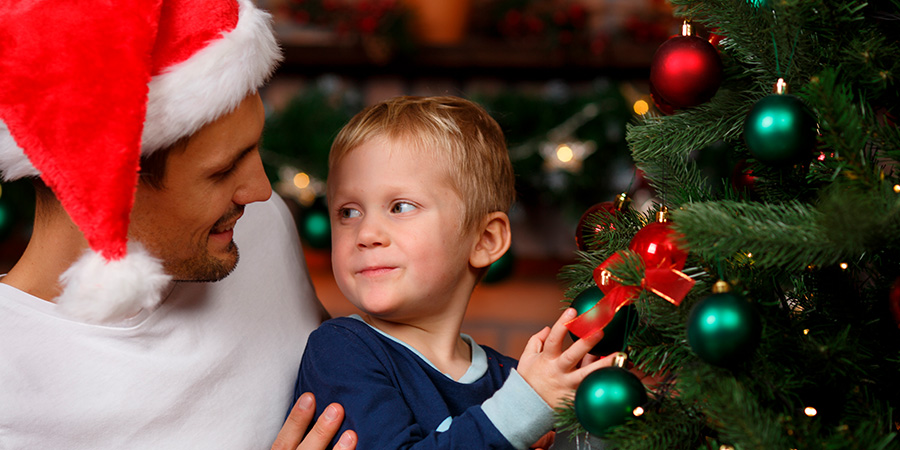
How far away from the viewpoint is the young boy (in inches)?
35.1

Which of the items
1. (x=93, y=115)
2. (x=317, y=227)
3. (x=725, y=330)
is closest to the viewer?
(x=725, y=330)

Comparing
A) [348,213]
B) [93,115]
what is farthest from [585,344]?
[93,115]

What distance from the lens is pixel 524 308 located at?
311 centimetres

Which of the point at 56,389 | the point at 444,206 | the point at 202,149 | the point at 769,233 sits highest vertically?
the point at 769,233

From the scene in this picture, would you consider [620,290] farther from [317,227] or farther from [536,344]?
[317,227]

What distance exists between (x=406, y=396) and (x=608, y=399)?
40 cm

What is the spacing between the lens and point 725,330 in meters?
0.59

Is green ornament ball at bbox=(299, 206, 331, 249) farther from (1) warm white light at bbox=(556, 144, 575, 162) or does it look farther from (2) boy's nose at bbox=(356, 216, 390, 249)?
(2) boy's nose at bbox=(356, 216, 390, 249)

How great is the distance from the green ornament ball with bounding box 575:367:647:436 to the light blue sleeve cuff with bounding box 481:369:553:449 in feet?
0.66

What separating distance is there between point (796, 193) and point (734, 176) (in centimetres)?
15

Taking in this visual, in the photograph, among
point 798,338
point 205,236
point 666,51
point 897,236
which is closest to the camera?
point 897,236

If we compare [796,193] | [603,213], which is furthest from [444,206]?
[796,193]

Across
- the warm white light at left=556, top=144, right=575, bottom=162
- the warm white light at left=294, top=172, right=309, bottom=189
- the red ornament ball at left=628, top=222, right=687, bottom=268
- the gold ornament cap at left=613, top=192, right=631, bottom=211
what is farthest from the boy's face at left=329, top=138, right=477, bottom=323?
the warm white light at left=556, top=144, right=575, bottom=162

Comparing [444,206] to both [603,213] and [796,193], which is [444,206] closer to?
[603,213]
